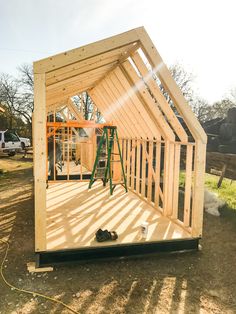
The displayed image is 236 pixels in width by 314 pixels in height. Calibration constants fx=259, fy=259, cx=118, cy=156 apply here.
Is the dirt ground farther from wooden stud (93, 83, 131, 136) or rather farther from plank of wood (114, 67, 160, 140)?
wooden stud (93, 83, 131, 136)

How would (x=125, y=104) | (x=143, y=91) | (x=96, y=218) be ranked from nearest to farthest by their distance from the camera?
(x=143, y=91), (x=96, y=218), (x=125, y=104)

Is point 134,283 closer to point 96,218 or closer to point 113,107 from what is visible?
point 96,218

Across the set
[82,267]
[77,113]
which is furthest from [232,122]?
[82,267]

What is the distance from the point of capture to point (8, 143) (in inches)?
749

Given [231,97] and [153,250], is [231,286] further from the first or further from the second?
[231,97]

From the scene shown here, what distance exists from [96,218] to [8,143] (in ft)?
52.5

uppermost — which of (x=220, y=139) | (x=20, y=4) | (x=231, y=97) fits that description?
(x=231, y=97)

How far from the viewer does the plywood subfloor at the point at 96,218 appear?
4.10 meters

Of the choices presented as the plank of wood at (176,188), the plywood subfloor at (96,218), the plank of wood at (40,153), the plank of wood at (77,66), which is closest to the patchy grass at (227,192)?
the plank of wood at (176,188)

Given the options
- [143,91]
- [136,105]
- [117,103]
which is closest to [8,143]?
[117,103]

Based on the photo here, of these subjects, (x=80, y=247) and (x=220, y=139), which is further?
(x=220, y=139)

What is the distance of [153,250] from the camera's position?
13.3 ft

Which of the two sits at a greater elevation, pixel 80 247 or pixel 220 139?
pixel 220 139

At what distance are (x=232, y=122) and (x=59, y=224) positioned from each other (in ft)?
36.7
